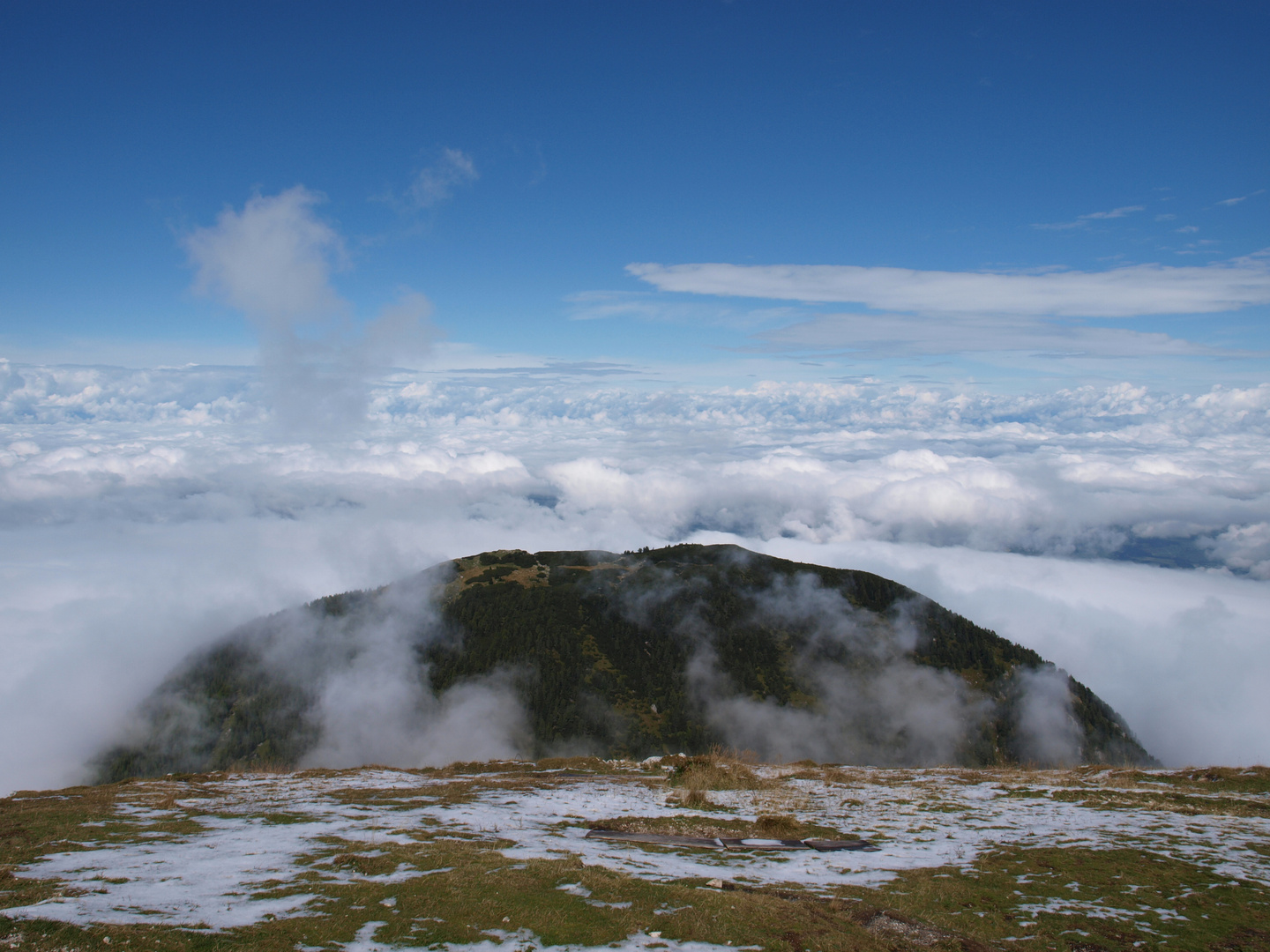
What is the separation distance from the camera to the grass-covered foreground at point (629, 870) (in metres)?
11.1

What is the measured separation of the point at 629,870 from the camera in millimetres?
15836

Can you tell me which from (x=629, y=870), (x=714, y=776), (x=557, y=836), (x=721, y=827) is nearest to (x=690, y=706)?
(x=714, y=776)

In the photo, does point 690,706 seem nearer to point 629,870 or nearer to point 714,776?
point 714,776

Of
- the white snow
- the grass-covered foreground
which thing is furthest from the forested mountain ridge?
the grass-covered foreground

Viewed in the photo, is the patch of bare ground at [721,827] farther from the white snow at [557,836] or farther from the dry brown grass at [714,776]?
the dry brown grass at [714,776]

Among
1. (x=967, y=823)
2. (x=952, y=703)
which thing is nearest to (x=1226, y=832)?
(x=967, y=823)

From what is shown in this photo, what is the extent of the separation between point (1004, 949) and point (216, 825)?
23243mm

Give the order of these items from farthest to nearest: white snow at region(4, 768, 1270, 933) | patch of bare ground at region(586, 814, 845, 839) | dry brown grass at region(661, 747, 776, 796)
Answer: dry brown grass at region(661, 747, 776, 796), patch of bare ground at region(586, 814, 845, 839), white snow at region(4, 768, 1270, 933)

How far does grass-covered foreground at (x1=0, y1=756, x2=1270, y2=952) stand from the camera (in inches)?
437

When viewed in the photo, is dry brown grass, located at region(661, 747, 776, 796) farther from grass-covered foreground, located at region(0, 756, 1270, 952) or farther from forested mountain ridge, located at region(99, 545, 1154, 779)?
forested mountain ridge, located at region(99, 545, 1154, 779)

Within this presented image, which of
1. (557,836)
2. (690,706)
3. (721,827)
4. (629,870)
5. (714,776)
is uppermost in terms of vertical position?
(629,870)

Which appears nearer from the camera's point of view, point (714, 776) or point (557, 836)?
point (557, 836)

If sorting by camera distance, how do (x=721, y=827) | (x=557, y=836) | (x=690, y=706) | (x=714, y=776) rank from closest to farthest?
(x=557, y=836)
(x=721, y=827)
(x=714, y=776)
(x=690, y=706)

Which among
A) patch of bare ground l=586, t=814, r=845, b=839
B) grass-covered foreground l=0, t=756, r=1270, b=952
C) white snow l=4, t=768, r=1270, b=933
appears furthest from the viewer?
patch of bare ground l=586, t=814, r=845, b=839
